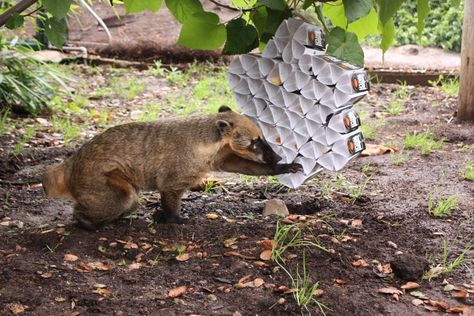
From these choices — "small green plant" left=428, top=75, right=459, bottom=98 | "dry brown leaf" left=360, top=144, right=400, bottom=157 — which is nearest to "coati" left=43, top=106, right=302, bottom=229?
"dry brown leaf" left=360, top=144, right=400, bottom=157

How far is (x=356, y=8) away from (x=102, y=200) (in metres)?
1.88

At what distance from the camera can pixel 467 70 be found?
6570 millimetres

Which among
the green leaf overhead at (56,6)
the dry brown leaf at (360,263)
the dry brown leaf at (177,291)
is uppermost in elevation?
the green leaf overhead at (56,6)

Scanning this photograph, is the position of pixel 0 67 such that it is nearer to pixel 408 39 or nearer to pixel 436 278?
pixel 436 278

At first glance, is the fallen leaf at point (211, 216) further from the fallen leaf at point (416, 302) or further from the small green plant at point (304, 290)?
the fallen leaf at point (416, 302)

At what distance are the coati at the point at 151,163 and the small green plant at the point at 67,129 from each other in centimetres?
198

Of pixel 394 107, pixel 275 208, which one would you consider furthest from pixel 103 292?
pixel 394 107

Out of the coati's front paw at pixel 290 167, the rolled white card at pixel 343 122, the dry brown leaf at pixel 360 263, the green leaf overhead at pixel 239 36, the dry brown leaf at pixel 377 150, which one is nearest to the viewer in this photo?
the dry brown leaf at pixel 360 263

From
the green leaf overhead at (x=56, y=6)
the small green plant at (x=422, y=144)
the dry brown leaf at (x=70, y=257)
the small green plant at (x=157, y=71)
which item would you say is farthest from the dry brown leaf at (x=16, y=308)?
the small green plant at (x=157, y=71)

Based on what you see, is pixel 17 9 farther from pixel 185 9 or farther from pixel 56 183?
pixel 56 183

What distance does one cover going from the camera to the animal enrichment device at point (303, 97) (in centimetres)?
370

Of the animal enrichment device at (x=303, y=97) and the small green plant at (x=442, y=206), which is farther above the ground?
the animal enrichment device at (x=303, y=97)

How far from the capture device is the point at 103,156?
3891mm

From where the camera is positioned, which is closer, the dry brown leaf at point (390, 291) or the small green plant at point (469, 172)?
the dry brown leaf at point (390, 291)
